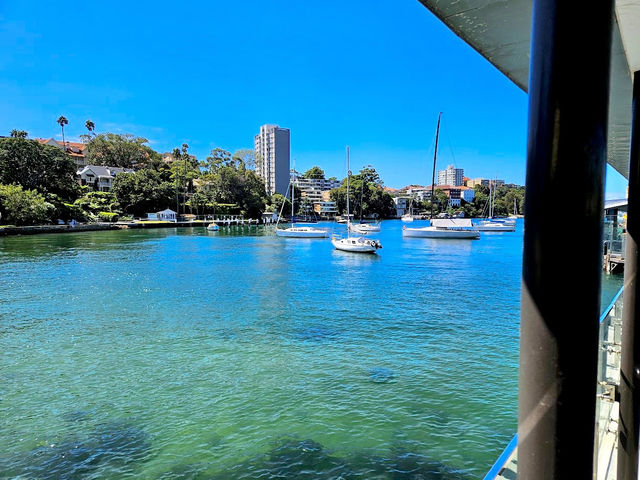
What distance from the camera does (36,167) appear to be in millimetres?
59781

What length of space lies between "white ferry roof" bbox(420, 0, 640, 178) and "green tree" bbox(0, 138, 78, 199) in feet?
232

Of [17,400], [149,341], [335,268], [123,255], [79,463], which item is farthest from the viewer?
[123,255]

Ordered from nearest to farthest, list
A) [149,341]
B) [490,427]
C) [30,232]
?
[490,427]
[149,341]
[30,232]

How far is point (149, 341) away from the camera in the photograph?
38.8 ft

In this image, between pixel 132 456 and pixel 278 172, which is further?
pixel 278 172

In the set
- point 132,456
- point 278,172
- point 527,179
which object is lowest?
point 132,456

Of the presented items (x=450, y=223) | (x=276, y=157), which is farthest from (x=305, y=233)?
(x=276, y=157)

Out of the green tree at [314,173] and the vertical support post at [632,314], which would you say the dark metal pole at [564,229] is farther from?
the green tree at [314,173]

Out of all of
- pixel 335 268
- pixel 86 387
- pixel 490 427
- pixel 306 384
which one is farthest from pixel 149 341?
pixel 335 268

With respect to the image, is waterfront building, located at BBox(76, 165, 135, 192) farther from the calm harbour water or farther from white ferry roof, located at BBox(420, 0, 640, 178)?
white ferry roof, located at BBox(420, 0, 640, 178)

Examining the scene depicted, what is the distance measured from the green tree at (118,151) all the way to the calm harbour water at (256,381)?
272ft

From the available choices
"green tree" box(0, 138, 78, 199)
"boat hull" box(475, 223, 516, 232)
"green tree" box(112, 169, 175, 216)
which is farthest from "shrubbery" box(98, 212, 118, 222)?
"boat hull" box(475, 223, 516, 232)

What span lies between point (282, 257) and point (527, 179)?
33538 millimetres

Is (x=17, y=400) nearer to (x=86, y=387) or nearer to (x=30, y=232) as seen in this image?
(x=86, y=387)
